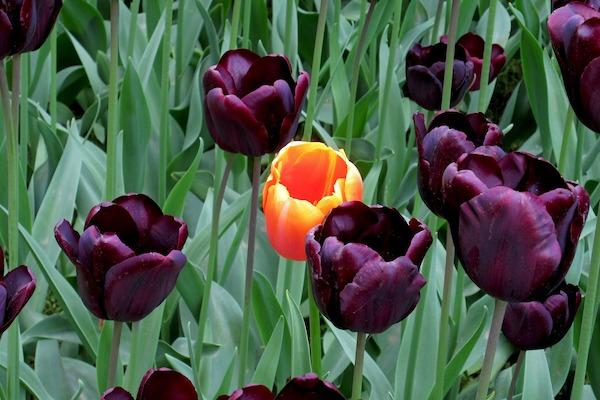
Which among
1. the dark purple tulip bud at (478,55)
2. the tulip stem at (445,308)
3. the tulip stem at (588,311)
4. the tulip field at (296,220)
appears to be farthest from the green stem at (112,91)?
the dark purple tulip bud at (478,55)

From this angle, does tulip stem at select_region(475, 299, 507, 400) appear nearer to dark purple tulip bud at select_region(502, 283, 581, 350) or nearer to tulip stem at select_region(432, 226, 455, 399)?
tulip stem at select_region(432, 226, 455, 399)

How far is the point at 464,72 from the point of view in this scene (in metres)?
1.60

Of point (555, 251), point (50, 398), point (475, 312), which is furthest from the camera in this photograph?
point (475, 312)

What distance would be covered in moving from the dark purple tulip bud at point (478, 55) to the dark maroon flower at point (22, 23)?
38.7 inches

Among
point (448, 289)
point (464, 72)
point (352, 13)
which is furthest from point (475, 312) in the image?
point (352, 13)

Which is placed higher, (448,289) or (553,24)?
(553,24)

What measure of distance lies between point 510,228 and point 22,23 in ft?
1.51

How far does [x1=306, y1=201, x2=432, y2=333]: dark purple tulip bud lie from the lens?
2.77 ft

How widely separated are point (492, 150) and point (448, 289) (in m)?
0.16

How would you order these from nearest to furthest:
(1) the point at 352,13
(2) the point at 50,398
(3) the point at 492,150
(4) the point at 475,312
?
(3) the point at 492,150, (2) the point at 50,398, (4) the point at 475,312, (1) the point at 352,13

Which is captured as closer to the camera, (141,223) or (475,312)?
(141,223)

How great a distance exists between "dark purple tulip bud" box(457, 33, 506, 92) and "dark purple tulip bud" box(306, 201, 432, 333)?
1018 millimetres

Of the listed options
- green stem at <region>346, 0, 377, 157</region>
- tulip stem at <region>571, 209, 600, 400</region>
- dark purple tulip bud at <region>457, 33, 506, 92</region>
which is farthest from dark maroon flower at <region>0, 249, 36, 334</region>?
dark purple tulip bud at <region>457, 33, 506, 92</region>

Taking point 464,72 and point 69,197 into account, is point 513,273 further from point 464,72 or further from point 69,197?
point 69,197
